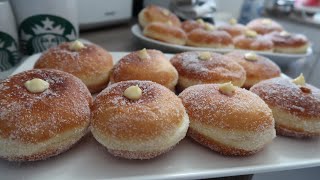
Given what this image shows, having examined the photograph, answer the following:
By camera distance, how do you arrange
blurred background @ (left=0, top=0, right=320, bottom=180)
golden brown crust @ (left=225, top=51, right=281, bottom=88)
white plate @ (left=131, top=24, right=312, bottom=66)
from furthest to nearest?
white plate @ (left=131, top=24, right=312, bottom=66) < blurred background @ (left=0, top=0, right=320, bottom=180) < golden brown crust @ (left=225, top=51, right=281, bottom=88)

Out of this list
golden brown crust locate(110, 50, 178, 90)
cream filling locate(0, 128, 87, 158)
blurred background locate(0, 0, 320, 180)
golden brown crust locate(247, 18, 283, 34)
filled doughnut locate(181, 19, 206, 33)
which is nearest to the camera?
cream filling locate(0, 128, 87, 158)

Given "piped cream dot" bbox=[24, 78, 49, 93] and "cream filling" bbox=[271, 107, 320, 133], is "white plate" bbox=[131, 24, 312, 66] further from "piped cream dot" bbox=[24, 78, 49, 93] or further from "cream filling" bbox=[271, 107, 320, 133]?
"piped cream dot" bbox=[24, 78, 49, 93]

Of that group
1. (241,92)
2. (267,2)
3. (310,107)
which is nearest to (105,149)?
→ (241,92)

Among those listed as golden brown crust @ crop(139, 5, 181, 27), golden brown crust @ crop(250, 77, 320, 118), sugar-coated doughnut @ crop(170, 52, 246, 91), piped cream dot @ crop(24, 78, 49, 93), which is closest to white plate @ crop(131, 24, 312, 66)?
golden brown crust @ crop(139, 5, 181, 27)

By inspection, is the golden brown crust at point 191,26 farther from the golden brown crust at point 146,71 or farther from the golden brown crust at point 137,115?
the golden brown crust at point 137,115

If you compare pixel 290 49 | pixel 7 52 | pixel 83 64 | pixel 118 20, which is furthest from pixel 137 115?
pixel 118 20

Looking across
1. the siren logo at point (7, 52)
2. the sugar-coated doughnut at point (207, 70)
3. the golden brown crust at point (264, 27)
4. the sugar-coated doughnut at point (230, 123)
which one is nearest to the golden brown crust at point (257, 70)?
the sugar-coated doughnut at point (207, 70)
